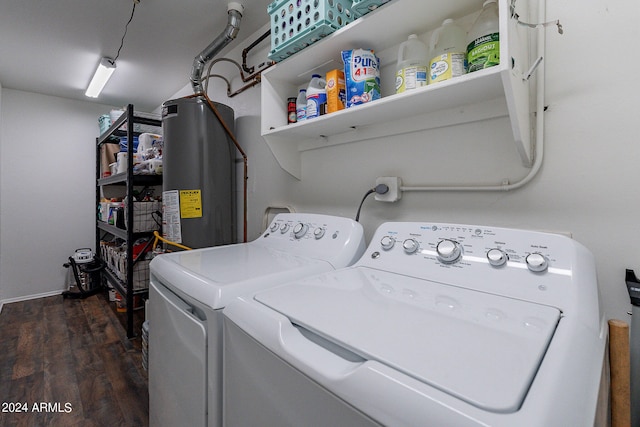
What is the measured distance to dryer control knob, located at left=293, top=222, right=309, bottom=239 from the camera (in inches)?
49.9

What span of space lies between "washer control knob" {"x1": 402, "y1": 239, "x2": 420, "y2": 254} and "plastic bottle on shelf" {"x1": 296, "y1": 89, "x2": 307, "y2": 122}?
2.41 ft

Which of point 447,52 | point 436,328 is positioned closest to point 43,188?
point 447,52

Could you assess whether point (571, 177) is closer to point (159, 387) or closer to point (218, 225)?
point (159, 387)

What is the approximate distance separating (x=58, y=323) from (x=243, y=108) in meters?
2.49

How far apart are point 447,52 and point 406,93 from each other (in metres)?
0.18

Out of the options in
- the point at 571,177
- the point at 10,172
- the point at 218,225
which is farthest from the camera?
the point at 10,172

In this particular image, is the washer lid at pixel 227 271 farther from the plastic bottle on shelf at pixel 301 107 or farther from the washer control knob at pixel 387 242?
the plastic bottle on shelf at pixel 301 107

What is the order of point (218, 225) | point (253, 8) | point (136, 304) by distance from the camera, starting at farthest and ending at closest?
point (136, 304)
point (218, 225)
point (253, 8)

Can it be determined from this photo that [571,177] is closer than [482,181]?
Yes

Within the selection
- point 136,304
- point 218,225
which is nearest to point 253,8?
point 218,225

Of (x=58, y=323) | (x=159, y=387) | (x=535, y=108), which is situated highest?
(x=535, y=108)

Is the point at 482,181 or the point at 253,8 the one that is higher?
the point at 253,8

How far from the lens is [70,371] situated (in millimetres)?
1865

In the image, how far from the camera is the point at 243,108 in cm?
218
